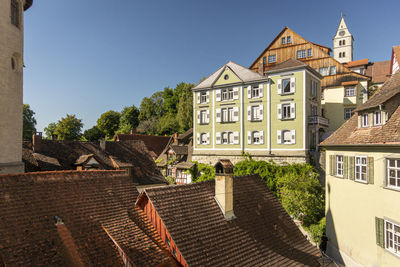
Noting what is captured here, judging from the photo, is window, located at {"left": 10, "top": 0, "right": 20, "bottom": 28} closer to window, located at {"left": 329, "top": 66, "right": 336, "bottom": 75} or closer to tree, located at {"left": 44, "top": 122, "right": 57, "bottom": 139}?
window, located at {"left": 329, "top": 66, "right": 336, "bottom": 75}

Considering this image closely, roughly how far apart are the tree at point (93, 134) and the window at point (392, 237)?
188 feet

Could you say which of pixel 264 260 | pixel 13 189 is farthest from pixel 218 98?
pixel 13 189

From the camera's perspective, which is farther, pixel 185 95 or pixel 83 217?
pixel 185 95

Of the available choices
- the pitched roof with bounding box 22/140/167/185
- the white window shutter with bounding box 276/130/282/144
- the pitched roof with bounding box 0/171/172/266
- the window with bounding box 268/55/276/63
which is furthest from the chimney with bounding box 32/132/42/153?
the window with bounding box 268/55/276/63

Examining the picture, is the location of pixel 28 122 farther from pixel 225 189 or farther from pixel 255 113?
pixel 225 189

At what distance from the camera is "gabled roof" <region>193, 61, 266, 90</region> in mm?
28583

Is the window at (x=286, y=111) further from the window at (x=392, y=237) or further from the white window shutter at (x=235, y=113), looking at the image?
the window at (x=392, y=237)

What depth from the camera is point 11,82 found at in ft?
41.9

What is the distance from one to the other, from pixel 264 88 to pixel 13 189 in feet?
80.5

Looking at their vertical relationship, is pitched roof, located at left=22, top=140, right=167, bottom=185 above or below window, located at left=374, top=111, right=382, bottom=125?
below

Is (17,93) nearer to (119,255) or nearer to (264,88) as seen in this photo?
(119,255)

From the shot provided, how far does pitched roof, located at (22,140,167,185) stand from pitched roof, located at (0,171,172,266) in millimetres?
12303

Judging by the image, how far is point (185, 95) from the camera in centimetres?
5403

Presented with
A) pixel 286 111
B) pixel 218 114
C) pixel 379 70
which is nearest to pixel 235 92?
pixel 218 114
